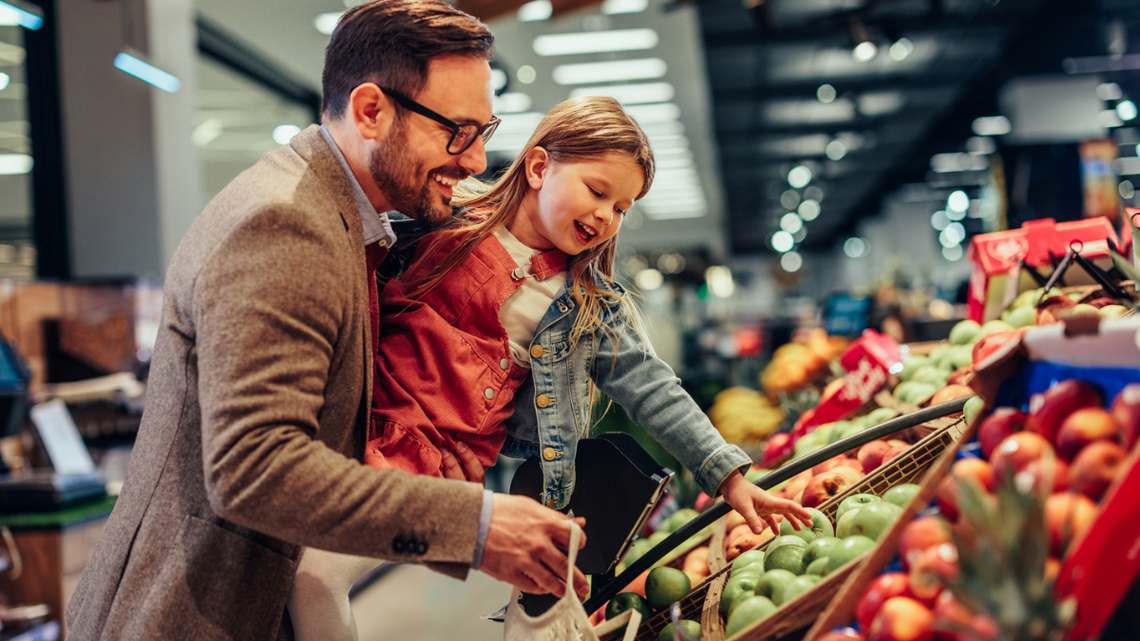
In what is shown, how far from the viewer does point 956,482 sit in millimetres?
788

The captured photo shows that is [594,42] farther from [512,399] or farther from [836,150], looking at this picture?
[836,150]

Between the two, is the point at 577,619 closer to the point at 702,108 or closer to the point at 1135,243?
the point at 1135,243

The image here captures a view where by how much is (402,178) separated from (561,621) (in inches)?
29.3

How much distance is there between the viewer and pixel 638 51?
805 cm

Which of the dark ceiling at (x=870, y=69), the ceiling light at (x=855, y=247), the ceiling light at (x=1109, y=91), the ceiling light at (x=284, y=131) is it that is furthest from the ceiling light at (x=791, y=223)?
the ceiling light at (x=284, y=131)

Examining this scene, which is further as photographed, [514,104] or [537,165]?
[514,104]

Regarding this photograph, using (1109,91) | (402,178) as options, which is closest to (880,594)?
(402,178)

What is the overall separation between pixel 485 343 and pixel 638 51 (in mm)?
7380

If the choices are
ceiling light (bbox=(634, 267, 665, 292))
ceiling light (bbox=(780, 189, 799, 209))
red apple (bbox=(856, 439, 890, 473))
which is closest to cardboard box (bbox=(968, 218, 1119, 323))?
red apple (bbox=(856, 439, 890, 473))

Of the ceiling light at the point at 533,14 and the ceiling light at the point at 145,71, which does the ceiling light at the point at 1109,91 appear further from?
the ceiling light at the point at 145,71

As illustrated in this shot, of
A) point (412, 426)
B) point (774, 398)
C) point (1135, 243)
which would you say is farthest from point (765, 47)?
point (412, 426)

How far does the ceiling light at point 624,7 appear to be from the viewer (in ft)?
21.6

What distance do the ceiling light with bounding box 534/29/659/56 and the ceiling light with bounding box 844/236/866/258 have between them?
2473cm

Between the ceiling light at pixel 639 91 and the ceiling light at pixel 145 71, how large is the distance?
5.20m
